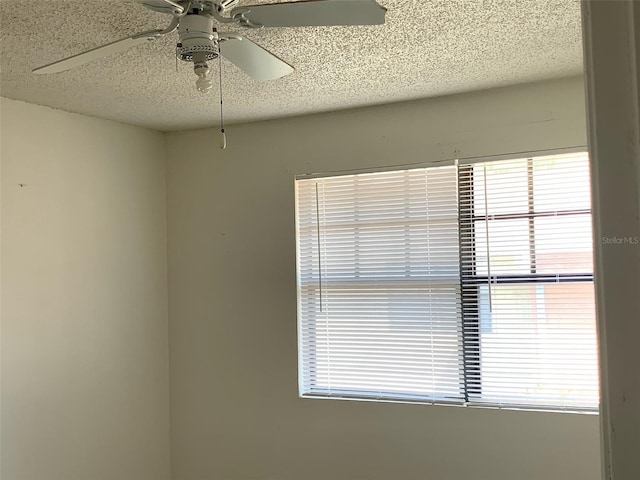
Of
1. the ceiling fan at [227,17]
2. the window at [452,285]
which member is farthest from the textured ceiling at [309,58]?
the window at [452,285]

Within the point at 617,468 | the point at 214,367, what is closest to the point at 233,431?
the point at 214,367

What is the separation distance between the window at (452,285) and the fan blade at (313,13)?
1732mm

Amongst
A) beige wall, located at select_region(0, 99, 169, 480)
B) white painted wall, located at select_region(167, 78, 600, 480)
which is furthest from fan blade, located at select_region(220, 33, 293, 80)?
beige wall, located at select_region(0, 99, 169, 480)

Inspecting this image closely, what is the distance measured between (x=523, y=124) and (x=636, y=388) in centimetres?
269

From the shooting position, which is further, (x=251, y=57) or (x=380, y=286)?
(x=380, y=286)

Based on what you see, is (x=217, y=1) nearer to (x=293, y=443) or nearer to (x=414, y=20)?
(x=414, y=20)

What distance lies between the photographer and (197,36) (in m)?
1.57

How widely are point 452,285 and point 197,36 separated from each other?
81.7 inches

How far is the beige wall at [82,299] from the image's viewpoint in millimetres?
2918

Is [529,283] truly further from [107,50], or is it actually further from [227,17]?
[107,50]

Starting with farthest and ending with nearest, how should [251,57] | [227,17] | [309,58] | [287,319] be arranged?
[287,319], [309,58], [251,57], [227,17]

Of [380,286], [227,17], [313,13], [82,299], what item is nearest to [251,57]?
[227,17]

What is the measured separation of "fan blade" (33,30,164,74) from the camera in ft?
5.30

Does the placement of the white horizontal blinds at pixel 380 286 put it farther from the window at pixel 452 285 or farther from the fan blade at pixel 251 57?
the fan blade at pixel 251 57
